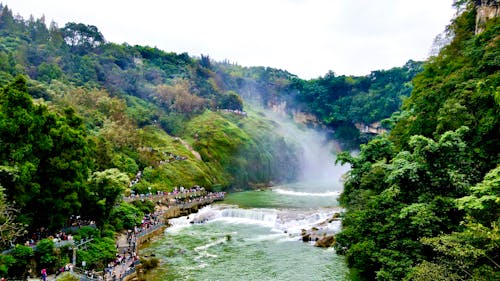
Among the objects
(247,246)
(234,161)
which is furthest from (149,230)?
(234,161)

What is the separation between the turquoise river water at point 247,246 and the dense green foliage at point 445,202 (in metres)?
4.53

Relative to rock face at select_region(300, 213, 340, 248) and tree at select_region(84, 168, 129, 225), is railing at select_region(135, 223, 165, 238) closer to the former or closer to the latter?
tree at select_region(84, 168, 129, 225)

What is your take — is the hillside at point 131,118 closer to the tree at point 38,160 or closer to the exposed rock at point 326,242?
the tree at point 38,160

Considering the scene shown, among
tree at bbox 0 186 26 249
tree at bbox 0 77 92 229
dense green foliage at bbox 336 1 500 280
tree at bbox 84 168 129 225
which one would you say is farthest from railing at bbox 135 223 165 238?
dense green foliage at bbox 336 1 500 280

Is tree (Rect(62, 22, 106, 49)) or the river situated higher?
tree (Rect(62, 22, 106, 49))

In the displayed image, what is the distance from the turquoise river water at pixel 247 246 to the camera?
2694cm

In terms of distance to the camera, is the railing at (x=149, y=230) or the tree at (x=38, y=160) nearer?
the tree at (x=38, y=160)

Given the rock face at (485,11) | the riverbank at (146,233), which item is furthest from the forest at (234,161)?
the rock face at (485,11)

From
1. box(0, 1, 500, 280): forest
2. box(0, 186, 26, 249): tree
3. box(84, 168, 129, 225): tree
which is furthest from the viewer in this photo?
box(84, 168, 129, 225): tree

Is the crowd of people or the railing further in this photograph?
the railing

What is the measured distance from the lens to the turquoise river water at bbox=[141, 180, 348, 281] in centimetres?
2694

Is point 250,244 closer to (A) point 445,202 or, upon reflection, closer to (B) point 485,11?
(A) point 445,202

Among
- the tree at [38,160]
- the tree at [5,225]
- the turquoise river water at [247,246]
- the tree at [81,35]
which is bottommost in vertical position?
the turquoise river water at [247,246]

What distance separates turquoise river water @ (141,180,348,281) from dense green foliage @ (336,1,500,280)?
4.53m
